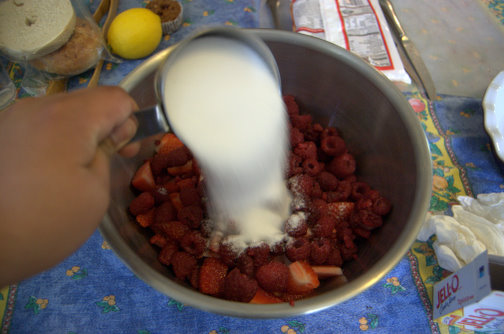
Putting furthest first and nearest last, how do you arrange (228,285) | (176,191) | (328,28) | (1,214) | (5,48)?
(328,28), (5,48), (176,191), (228,285), (1,214)

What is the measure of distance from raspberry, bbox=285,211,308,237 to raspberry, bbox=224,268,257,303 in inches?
7.3

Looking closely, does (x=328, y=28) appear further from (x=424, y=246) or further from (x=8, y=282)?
(x=8, y=282)

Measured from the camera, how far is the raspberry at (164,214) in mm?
893

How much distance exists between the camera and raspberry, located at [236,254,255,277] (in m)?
0.82

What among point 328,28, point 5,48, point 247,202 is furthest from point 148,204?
point 328,28

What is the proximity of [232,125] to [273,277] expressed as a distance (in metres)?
0.37

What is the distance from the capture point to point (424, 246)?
1012mm

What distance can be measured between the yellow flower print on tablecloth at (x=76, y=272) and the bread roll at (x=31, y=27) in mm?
732

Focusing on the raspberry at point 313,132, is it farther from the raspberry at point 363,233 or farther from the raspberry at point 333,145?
the raspberry at point 363,233

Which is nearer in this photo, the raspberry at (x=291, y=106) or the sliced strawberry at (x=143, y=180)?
the sliced strawberry at (x=143, y=180)

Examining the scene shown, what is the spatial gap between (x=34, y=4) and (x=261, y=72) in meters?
0.89

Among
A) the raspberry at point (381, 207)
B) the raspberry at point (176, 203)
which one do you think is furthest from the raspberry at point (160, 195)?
the raspberry at point (381, 207)

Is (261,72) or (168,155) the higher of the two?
(261,72)

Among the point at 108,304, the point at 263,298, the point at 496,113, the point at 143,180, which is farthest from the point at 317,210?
the point at 496,113
